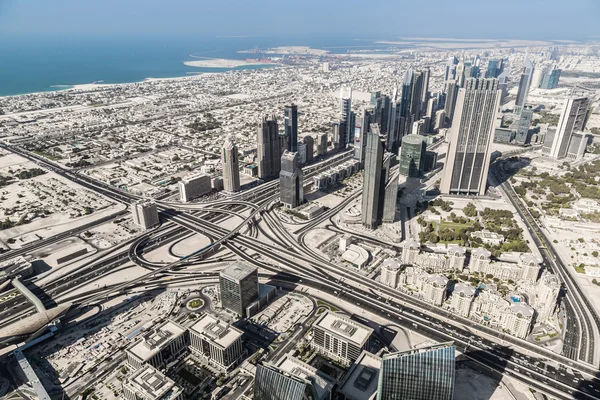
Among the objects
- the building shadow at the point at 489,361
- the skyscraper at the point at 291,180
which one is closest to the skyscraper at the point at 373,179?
the skyscraper at the point at 291,180

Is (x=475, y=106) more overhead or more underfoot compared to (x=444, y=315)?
more overhead

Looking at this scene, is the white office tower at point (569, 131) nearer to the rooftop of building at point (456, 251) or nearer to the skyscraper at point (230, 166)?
the rooftop of building at point (456, 251)

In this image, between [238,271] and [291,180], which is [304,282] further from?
[291,180]

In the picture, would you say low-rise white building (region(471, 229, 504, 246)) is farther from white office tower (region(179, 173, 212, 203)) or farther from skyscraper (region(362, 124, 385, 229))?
white office tower (region(179, 173, 212, 203))

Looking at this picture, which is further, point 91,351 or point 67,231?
point 67,231

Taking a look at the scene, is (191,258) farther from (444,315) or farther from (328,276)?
(444,315)

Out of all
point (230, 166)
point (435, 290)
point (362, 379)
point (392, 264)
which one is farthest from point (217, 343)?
point (230, 166)

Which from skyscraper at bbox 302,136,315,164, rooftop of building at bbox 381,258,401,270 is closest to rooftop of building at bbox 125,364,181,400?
rooftop of building at bbox 381,258,401,270

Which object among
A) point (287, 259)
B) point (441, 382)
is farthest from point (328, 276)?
point (441, 382)
